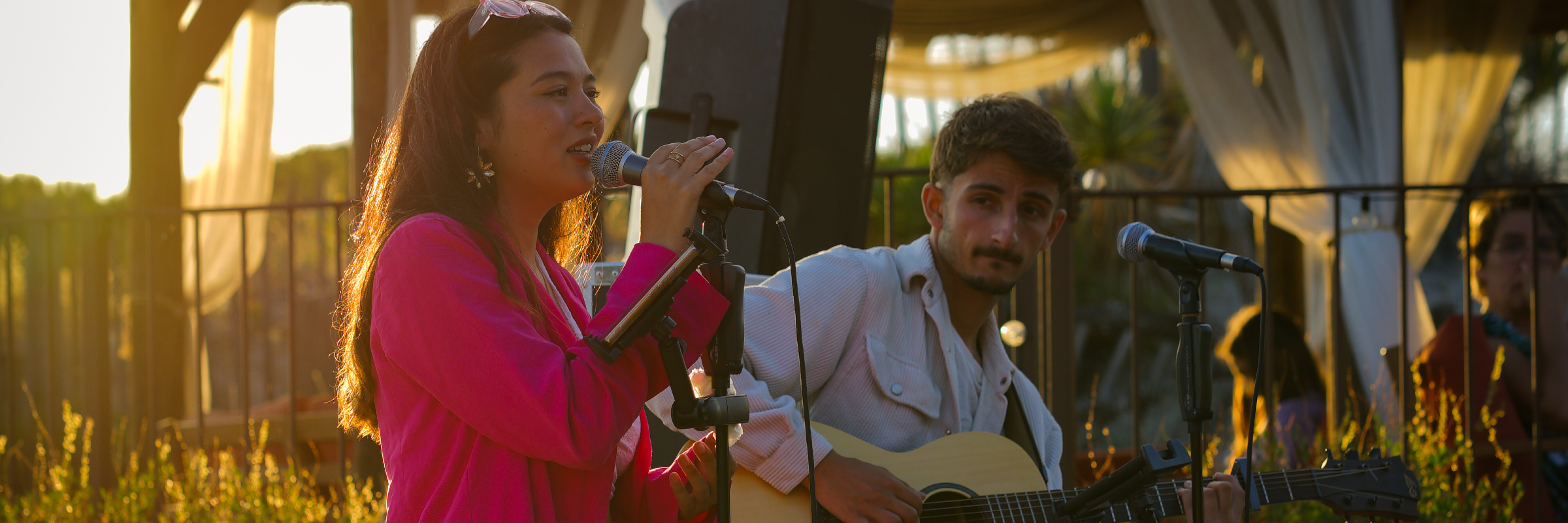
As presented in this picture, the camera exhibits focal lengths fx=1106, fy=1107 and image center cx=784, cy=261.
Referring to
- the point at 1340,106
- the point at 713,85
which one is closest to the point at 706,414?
the point at 713,85

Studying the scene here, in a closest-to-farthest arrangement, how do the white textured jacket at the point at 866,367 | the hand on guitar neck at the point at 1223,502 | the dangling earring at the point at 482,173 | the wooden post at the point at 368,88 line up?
the dangling earring at the point at 482,173, the hand on guitar neck at the point at 1223,502, the white textured jacket at the point at 866,367, the wooden post at the point at 368,88

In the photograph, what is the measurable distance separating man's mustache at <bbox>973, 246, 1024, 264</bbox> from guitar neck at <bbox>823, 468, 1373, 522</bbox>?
0.58m

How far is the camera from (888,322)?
2.85m

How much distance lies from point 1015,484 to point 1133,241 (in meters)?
0.74

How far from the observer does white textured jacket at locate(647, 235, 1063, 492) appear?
2531 mm

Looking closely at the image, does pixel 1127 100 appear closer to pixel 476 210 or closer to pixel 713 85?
pixel 713 85

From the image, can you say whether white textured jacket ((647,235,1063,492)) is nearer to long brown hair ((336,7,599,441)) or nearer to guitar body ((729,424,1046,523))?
guitar body ((729,424,1046,523))

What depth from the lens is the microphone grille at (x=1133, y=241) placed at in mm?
2223

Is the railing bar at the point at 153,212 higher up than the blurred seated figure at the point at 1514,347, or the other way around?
the railing bar at the point at 153,212

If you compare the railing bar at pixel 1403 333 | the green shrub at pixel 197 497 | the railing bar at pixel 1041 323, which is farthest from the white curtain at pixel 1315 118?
the green shrub at pixel 197 497

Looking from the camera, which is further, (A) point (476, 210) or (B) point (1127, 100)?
(B) point (1127, 100)

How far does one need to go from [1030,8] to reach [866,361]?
647 cm

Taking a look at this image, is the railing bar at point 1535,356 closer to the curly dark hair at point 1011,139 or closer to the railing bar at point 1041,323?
the railing bar at point 1041,323

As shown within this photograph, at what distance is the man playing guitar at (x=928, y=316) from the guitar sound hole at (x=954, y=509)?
0.15 m
